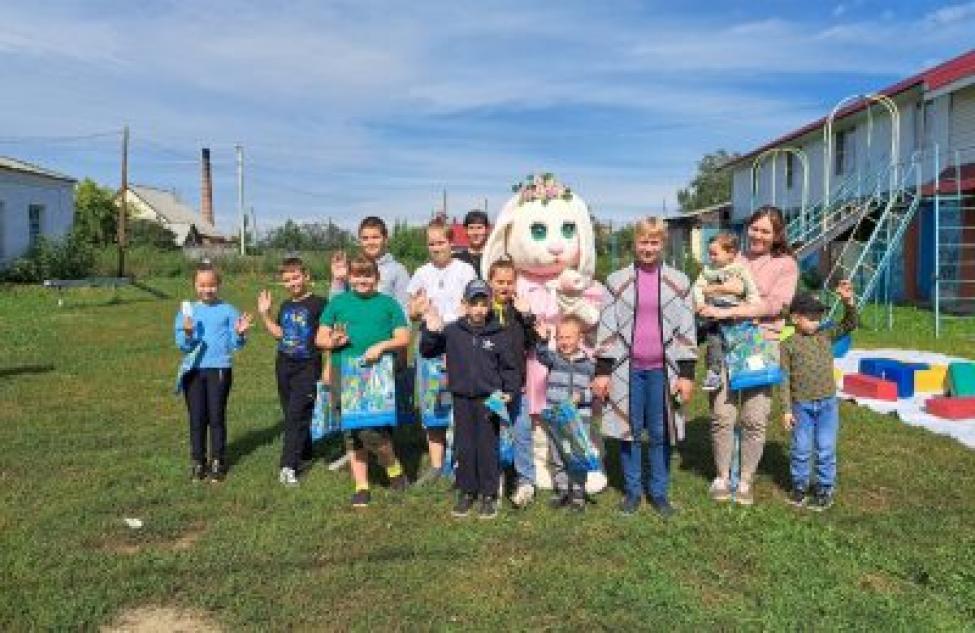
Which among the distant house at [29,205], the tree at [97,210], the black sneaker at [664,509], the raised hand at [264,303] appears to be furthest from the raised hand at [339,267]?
the tree at [97,210]

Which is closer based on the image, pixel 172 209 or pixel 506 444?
pixel 506 444

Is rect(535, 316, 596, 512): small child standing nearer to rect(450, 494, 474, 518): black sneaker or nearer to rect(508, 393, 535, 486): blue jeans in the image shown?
rect(508, 393, 535, 486): blue jeans

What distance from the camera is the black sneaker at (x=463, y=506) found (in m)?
5.34

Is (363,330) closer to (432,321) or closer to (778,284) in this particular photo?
(432,321)

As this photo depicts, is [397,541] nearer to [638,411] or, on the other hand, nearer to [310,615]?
[310,615]

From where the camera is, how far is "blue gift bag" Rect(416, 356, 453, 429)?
19.3 ft

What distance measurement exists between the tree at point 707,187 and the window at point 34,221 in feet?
153

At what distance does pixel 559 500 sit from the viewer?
18.0 feet

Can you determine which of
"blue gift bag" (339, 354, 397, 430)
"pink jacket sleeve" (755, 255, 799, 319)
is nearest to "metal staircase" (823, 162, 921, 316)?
"pink jacket sleeve" (755, 255, 799, 319)

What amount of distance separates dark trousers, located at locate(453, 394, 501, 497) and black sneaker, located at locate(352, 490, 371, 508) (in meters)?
0.64

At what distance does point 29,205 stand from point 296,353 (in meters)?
29.5

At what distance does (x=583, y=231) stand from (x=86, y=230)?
43.2 m

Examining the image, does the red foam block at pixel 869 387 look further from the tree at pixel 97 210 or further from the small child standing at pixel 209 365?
the tree at pixel 97 210

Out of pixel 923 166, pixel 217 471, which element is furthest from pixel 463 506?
pixel 923 166
